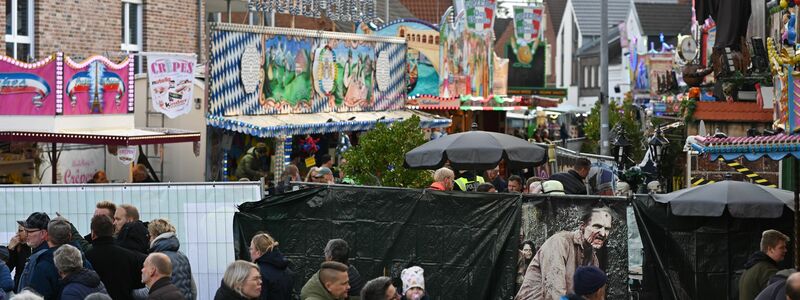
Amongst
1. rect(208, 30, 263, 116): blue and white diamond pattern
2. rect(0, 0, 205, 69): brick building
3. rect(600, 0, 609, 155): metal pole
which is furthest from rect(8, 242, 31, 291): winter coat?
rect(600, 0, 609, 155): metal pole

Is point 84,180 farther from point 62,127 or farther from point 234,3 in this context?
point 234,3

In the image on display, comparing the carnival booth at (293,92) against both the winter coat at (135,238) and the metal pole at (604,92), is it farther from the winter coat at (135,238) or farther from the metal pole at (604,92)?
the winter coat at (135,238)

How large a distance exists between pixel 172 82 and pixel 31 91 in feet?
9.95

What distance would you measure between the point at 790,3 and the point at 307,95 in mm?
14159

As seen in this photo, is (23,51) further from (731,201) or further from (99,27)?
(731,201)

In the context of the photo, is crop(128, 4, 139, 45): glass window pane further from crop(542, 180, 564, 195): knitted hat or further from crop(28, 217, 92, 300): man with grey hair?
crop(28, 217, 92, 300): man with grey hair

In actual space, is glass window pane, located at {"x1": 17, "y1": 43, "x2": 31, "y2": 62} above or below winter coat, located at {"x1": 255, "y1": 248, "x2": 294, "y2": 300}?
above

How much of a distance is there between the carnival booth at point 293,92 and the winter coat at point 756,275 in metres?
13.7

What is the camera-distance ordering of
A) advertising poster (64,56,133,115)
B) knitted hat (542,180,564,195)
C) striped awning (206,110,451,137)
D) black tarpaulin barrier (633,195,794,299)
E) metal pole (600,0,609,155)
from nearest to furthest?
black tarpaulin barrier (633,195,794,299)
knitted hat (542,180,564,195)
advertising poster (64,56,133,115)
striped awning (206,110,451,137)
metal pole (600,0,609,155)

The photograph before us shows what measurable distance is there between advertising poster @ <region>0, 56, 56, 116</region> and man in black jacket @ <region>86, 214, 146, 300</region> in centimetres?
942

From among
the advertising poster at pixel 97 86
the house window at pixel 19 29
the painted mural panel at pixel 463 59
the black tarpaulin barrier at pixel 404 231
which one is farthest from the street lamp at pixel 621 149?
the painted mural panel at pixel 463 59

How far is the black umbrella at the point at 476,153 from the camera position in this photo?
650 inches

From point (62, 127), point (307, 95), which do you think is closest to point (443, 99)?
point (307, 95)

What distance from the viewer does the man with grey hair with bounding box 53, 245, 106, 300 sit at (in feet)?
31.5
